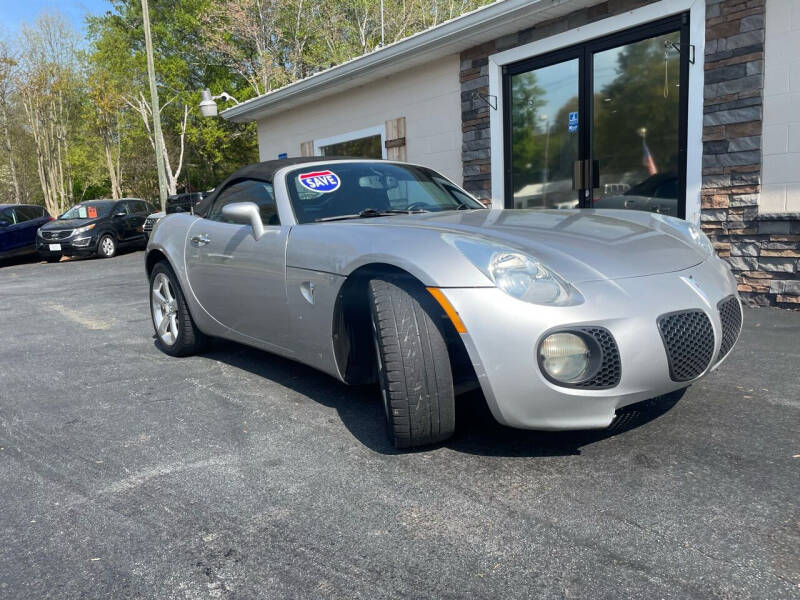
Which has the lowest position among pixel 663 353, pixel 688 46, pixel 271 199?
pixel 663 353

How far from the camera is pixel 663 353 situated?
7.34ft

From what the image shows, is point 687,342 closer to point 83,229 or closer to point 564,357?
point 564,357

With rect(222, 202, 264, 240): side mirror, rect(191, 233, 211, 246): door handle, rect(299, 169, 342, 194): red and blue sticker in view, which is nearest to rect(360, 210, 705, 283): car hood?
rect(299, 169, 342, 194): red and blue sticker

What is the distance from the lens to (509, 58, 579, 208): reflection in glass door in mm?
7137

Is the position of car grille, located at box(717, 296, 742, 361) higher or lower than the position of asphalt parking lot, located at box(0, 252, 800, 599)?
higher

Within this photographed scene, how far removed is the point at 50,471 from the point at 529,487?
1964 mm

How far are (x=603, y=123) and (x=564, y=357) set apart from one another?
537 centimetres

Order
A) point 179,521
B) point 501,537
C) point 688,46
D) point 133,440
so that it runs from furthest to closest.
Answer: point 688,46 → point 133,440 → point 179,521 → point 501,537

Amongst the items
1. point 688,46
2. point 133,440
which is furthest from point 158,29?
point 133,440

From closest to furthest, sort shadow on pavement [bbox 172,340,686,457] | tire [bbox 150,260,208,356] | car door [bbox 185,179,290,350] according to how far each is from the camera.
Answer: shadow on pavement [bbox 172,340,686,457] → car door [bbox 185,179,290,350] → tire [bbox 150,260,208,356]

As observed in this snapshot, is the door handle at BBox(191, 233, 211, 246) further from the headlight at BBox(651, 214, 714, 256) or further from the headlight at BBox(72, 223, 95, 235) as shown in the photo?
the headlight at BBox(72, 223, 95, 235)

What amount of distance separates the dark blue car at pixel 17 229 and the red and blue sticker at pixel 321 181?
46.5 ft

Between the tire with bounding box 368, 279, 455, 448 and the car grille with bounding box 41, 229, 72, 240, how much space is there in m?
14.5

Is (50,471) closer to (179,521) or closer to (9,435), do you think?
(9,435)
